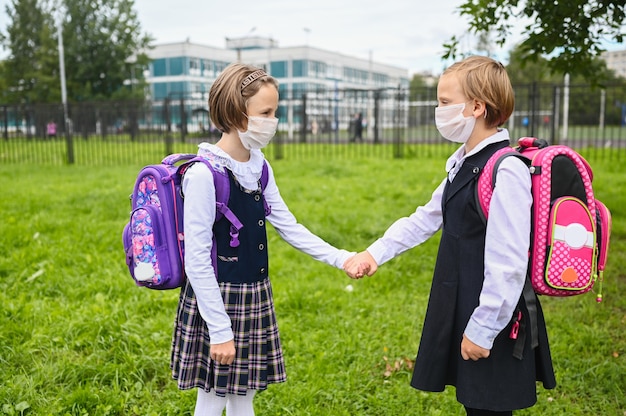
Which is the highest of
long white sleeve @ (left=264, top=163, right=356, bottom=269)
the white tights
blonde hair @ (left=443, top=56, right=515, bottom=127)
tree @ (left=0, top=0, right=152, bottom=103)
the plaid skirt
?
tree @ (left=0, top=0, right=152, bottom=103)

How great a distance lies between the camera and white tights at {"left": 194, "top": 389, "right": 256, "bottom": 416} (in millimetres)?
2443

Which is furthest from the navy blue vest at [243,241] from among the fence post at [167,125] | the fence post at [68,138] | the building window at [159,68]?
the building window at [159,68]

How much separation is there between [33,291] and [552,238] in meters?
4.15

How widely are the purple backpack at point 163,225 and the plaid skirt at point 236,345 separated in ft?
0.49

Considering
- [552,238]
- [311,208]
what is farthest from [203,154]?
[311,208]

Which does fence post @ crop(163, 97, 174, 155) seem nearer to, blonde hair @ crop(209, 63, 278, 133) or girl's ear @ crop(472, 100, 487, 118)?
blonde hair @ crop(209, 63, 278, 133)

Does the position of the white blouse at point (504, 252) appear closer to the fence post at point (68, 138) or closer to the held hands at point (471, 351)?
the held hands at point (471, 351)

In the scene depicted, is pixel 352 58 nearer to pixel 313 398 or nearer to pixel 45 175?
pixel 45 175

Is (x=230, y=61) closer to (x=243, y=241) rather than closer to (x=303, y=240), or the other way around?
(x=303, y=240)

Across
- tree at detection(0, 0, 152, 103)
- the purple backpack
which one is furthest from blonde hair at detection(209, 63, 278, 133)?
tree at detection(0, 0, 152, 103)

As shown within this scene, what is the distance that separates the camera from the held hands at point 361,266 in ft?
8.59

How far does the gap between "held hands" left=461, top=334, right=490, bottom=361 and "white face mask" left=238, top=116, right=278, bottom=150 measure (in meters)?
1.03

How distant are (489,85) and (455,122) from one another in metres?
0.17

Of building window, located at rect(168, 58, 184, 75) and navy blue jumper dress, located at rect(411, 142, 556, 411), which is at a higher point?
building window, located at rect(168, 58, 184, 75)
